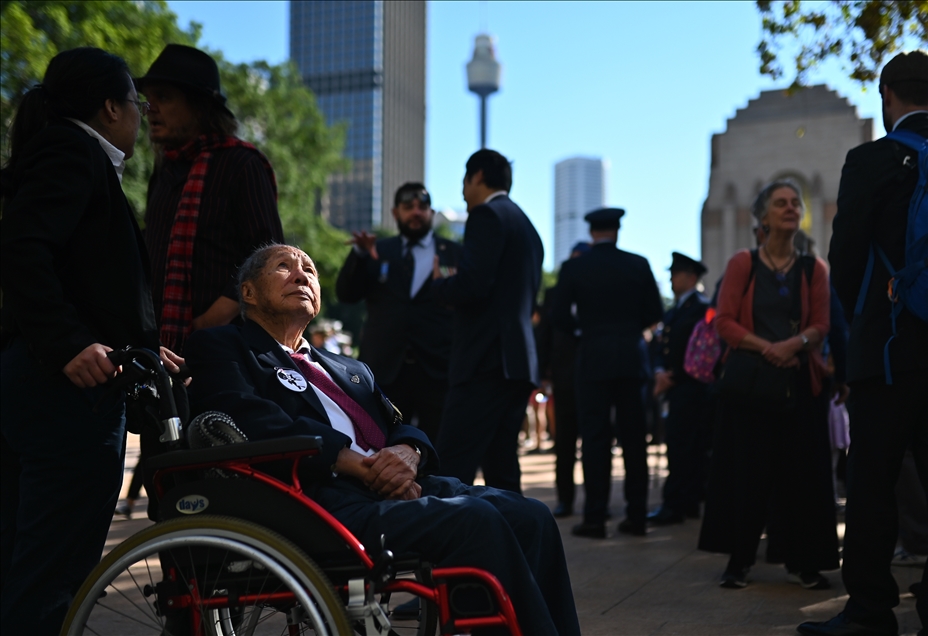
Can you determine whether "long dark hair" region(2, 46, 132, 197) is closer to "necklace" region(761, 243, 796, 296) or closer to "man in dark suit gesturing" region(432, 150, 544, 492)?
"man in dark suit gesturing" region(432, 150, 544, 492)

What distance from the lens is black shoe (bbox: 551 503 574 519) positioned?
319 inches

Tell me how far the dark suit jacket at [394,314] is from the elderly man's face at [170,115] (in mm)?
2447

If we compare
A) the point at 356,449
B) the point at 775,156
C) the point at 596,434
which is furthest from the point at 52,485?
the point at 775,156

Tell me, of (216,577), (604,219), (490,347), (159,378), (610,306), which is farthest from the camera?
(604,219)

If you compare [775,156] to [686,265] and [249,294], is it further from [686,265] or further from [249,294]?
[249,294]

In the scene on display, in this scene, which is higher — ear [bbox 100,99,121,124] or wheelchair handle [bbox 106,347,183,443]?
ear [bbox 100,99,121,124]

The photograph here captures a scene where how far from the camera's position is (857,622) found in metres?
4.02

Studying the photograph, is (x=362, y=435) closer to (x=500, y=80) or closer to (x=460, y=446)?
(x=460, y=446)

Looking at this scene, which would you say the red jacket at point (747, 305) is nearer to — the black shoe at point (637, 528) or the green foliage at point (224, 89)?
the black shoe at point (637, 528)

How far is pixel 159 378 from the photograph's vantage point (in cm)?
281

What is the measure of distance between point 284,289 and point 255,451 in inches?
32.9

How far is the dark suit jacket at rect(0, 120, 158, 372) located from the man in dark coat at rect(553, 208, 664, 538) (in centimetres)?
433

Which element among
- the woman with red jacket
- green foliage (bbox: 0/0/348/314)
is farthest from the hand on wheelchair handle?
green foliage (bbox: 0/0/348/314)

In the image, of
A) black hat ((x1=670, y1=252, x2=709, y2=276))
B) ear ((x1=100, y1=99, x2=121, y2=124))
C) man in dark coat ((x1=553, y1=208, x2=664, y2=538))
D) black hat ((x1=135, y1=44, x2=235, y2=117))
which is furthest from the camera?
black hat ((x1=670, y1=252, x2=709, y2=276))
